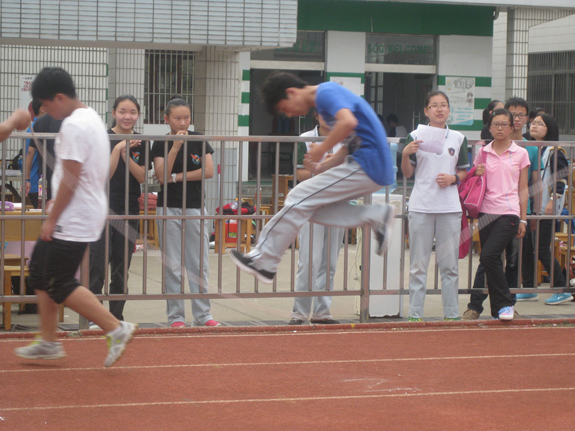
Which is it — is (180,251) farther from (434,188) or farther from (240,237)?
(434,188)

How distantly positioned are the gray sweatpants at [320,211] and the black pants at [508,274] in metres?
2.79

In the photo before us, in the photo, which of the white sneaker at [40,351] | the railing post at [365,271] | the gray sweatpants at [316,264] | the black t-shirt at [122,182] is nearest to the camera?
the white sneaker at [40,351]

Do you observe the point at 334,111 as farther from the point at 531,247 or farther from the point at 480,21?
the point at 480,21

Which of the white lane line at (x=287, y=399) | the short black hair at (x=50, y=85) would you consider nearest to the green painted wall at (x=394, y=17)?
the short black hair at (x=50, y=85)

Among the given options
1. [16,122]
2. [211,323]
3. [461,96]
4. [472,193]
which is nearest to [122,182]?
[211,323]

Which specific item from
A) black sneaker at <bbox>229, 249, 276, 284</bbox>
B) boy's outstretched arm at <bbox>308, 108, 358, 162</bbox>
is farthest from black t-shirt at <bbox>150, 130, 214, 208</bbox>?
boy's outstretched arm at <bbox>308, 108, 358, 162</bbox>

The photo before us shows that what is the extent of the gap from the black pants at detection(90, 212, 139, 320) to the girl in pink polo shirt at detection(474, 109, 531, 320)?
3057 mm

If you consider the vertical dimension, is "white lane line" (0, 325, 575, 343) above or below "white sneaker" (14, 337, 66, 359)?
below

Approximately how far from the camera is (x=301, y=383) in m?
5.26

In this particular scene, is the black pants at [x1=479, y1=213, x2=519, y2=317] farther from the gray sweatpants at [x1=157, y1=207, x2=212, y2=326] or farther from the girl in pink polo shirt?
the gray sweatpants at [x1=157, y1=207, x2=212, y2=326]

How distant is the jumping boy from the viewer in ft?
16.2

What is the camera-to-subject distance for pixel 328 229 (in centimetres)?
718

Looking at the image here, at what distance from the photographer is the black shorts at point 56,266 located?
506 cm

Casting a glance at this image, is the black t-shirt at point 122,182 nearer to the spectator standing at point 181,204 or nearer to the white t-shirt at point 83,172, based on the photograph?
the spectator standing at point 181,204
